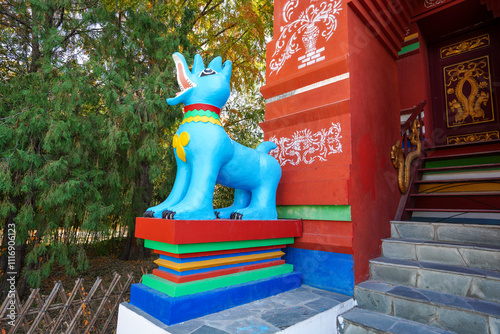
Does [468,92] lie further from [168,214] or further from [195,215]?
[168,214]

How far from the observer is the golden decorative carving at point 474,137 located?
4711mm

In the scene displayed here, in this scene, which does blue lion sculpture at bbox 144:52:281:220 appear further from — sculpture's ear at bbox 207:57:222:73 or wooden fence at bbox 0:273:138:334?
wooden fence at bbox 0:273:138:334

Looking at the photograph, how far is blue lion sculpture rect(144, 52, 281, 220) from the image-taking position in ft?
6.57

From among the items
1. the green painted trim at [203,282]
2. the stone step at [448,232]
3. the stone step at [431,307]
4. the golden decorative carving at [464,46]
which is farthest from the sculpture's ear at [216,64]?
the golden decorative carving at [464,46]

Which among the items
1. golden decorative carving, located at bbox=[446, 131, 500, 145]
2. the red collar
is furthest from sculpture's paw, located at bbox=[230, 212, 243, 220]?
golden decorative carving, located at bbox=[446, 131, 500, 145]

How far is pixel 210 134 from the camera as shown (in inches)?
81.0

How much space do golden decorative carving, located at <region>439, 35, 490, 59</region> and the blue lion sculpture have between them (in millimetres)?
4879

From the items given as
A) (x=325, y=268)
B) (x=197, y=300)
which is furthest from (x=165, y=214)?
(x=325, y=268)

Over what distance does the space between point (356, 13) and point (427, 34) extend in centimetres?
362

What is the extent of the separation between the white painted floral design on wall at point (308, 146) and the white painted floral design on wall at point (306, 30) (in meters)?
0.72

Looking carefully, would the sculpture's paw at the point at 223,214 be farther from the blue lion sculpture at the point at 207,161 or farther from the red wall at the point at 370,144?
the red wall at the point at 370,144

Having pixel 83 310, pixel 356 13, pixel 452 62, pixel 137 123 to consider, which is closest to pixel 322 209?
pixel 356 13

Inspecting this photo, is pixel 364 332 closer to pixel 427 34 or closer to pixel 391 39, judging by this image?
pixel 391 39

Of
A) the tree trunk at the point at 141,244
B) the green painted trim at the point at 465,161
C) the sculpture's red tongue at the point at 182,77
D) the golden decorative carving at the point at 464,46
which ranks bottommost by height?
the tree trunk at the point at 141,244
